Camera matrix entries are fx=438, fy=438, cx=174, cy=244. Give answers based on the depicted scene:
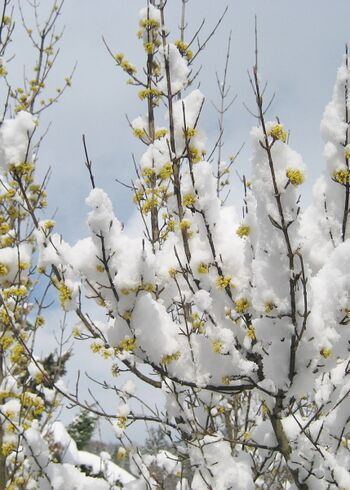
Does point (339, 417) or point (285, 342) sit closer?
point (285, 342)

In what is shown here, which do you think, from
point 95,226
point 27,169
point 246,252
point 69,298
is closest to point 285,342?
point 246,252

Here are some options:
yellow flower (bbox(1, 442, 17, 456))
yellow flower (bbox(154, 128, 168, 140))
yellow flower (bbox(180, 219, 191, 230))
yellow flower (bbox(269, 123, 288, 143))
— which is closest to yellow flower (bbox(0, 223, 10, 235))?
yellow flower (bbox(154, 128, 168, 140))

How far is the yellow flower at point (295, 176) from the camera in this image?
173 centimetres

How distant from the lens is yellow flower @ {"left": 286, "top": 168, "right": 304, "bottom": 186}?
1.73 m

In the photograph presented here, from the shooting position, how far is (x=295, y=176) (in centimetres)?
172

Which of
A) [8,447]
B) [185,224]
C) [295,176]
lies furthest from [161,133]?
[8,447]

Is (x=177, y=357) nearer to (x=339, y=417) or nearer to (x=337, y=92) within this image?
(x=339, y=417)

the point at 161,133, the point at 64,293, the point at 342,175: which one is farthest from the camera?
the point at 161,133

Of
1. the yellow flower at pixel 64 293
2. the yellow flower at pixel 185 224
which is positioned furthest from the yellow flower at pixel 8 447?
the yellow flower at pixel 185 224

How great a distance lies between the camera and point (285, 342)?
186cm

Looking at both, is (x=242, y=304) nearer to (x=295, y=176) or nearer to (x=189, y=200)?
(x=189, y=200)

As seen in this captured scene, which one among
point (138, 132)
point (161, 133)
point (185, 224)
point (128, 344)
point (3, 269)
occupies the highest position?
point (138, 132)

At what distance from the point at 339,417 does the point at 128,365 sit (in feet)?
3.83

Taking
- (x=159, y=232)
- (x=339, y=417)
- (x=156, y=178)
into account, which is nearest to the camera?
(x=339, y=417)
